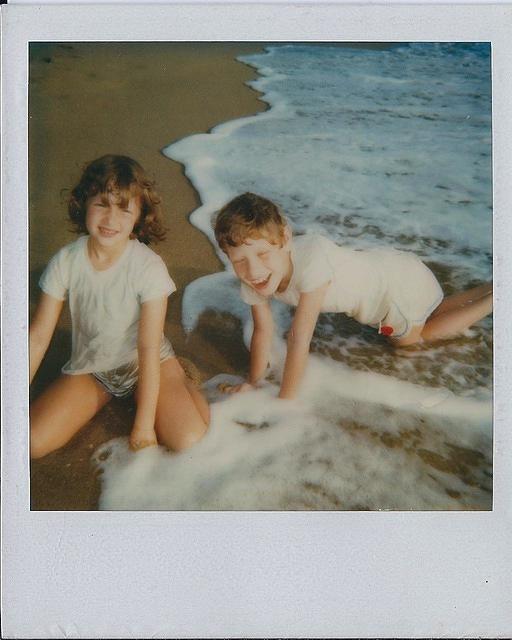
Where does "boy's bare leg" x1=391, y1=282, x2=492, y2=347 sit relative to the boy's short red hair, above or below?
below

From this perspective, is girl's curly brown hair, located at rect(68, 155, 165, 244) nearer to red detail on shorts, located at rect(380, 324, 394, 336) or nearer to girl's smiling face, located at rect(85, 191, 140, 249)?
girl's smiling face, located at rect(85, 191, 140, 249)

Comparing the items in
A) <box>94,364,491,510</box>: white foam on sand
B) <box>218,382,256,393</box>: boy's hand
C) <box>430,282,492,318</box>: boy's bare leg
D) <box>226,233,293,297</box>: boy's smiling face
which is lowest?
<box>94,364,491,510</box>: white foam on sand

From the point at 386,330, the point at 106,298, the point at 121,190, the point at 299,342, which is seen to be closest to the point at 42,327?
the point at 106,298

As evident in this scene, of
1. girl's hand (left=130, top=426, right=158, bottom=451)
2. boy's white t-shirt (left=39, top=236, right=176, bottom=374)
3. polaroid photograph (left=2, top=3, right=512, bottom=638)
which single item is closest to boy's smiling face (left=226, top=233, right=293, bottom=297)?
polaroid photograph (left=2, top=3, right=512, bottom=638)

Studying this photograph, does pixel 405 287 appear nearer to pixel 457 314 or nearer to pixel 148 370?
pixel 457 314

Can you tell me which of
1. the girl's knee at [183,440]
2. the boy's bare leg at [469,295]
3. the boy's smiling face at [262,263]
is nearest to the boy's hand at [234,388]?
the girl's knee at [183,440]

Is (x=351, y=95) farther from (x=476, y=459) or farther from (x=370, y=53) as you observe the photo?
(x=476, y=459)

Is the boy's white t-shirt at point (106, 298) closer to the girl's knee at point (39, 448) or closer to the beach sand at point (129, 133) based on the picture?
the beach sand at point (129, 133)
